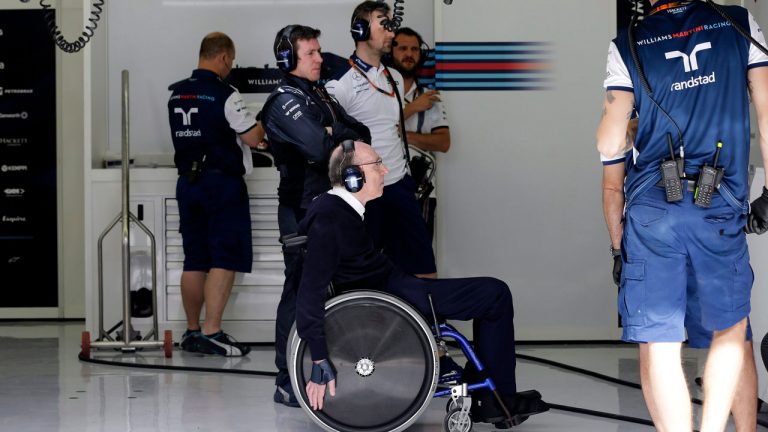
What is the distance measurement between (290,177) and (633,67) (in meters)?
1.94

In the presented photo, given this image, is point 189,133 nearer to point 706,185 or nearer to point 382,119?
point 382,119

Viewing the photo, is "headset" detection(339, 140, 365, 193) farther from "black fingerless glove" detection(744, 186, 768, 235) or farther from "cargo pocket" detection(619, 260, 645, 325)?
"black fingerless glove" detection(744, 186, 768, 235)

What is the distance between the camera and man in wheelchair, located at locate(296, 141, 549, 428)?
4125 mm

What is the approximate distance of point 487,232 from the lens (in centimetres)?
659

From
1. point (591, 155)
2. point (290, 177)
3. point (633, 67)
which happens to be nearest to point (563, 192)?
point (591, 155)

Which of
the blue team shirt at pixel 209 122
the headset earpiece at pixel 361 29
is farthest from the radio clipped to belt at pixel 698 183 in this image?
the blue team shirt at pixel 209 122

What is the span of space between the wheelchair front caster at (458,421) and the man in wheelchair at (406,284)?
103 millimetres

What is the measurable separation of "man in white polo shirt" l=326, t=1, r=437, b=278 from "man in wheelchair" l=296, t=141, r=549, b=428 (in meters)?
0.80

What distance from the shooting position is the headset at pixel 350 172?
13.5ft

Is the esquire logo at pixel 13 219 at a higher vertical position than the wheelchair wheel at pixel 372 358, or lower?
higher

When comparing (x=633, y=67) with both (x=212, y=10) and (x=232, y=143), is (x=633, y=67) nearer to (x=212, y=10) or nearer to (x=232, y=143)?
(x=232, y=143)

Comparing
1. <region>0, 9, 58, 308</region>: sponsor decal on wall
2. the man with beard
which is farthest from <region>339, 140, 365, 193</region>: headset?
<region>0, 9, 58, 308</region>: sponsor decal on wall

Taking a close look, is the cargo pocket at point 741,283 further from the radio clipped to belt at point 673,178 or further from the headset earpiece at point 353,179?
the headset earpiece at point 353,179

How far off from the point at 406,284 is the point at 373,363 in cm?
36
